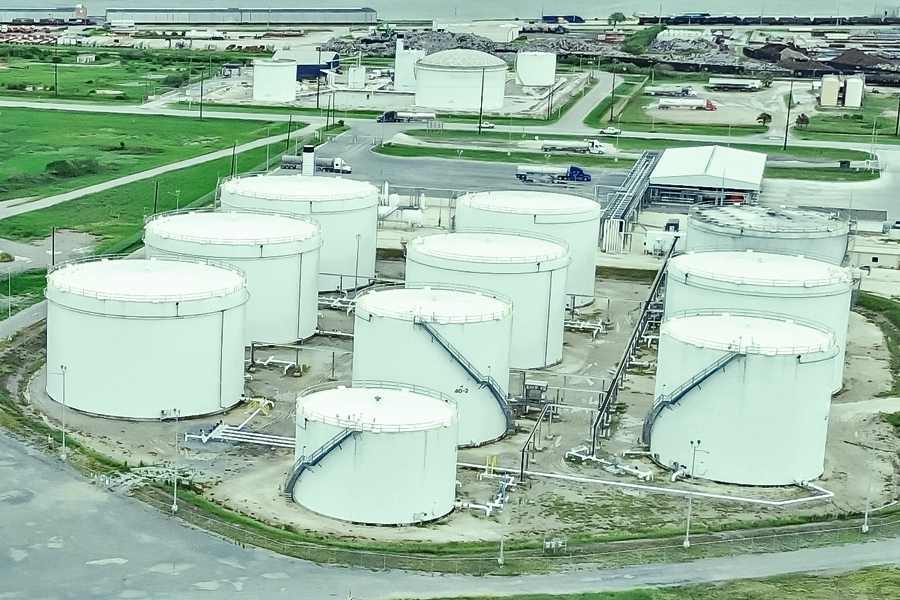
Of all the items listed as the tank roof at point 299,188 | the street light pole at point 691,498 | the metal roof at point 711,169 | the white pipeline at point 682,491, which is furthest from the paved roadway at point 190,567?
the metal roof at point 711,169

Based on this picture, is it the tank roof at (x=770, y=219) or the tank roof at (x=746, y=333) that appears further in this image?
the tank roof at (x=770, y=219)

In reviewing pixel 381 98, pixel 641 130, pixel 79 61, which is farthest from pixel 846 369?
pixel 79 61

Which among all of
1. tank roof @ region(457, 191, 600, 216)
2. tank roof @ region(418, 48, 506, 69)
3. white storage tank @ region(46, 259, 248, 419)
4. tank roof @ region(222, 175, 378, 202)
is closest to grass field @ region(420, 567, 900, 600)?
white storage tank @ region(46, 259, 248, 419)

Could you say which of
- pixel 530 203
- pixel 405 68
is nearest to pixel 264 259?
pixel 530 203

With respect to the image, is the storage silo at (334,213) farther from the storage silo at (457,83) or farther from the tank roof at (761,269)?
the storage silo at (457,83)

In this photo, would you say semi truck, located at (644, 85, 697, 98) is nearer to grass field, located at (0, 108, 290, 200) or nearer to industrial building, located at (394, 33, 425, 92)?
industrial building, located at (394, 33, 425, 92)

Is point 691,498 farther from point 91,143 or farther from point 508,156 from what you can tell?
point 91,143
